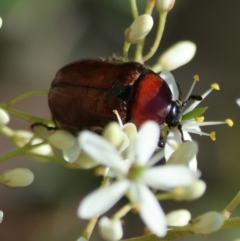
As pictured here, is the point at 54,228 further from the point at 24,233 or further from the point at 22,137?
the point at 22,137

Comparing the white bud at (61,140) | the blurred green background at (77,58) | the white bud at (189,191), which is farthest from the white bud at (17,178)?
the blurred green background at (77,58)

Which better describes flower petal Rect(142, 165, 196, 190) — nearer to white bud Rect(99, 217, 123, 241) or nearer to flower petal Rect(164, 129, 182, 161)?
white bud Rect(99, 217, 123, 241)

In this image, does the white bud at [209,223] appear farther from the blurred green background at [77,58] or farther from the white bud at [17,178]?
the blurred green background at [77,58]

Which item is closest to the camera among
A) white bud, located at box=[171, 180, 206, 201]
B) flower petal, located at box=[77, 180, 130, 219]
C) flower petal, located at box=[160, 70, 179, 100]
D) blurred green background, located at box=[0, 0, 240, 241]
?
flower petal, located at box=[77, 180, 130, 219]

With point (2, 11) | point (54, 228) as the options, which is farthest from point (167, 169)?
point (54, 228)

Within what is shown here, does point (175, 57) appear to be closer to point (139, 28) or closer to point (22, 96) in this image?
point (139, 28)

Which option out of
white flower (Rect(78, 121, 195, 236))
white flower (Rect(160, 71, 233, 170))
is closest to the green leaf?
white flower (Rect(160, 71, 233, 170))
